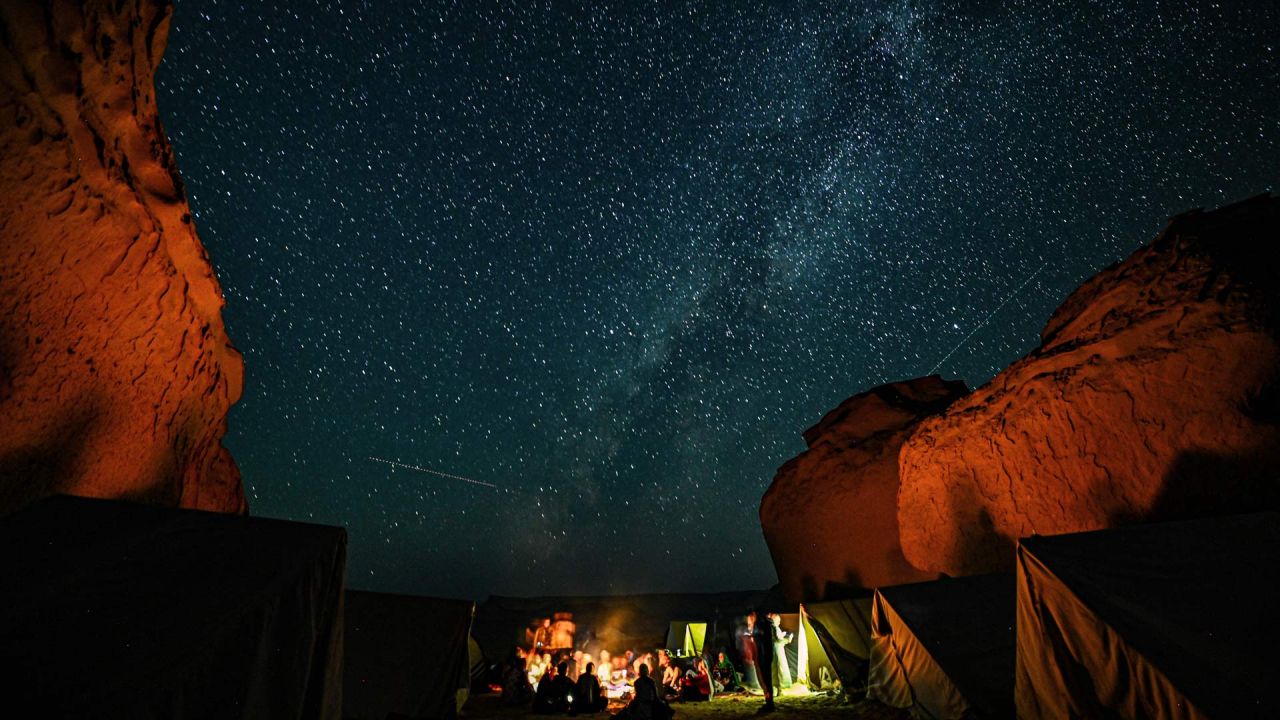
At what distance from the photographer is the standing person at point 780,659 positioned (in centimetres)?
1366

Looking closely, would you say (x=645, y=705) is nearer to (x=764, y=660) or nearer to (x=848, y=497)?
(x=764, y=660)

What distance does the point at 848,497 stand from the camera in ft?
61.2

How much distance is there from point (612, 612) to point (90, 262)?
54.2 m

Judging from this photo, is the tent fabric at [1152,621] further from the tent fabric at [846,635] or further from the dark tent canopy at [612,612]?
the dark tent canopy at [612,612]

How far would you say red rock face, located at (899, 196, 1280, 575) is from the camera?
6492mm

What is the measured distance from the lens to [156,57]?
19.3ft

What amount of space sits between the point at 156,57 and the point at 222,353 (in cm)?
425

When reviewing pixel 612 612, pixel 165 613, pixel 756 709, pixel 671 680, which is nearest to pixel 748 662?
pixel 671 680

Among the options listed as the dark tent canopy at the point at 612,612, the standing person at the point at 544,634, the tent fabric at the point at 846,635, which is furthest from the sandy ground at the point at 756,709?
the dark tent canopy at the point at 612,612

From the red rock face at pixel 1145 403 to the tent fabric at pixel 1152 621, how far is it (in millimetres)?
3056

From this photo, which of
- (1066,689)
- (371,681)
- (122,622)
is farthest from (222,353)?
(1066,689)

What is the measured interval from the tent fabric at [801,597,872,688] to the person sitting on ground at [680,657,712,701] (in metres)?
2.54

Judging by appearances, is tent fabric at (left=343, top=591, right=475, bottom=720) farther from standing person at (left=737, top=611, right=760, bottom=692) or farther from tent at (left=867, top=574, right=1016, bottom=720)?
standing person at (left=737, top=611, right=760, bottom=692)

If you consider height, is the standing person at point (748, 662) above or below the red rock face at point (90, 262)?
below
